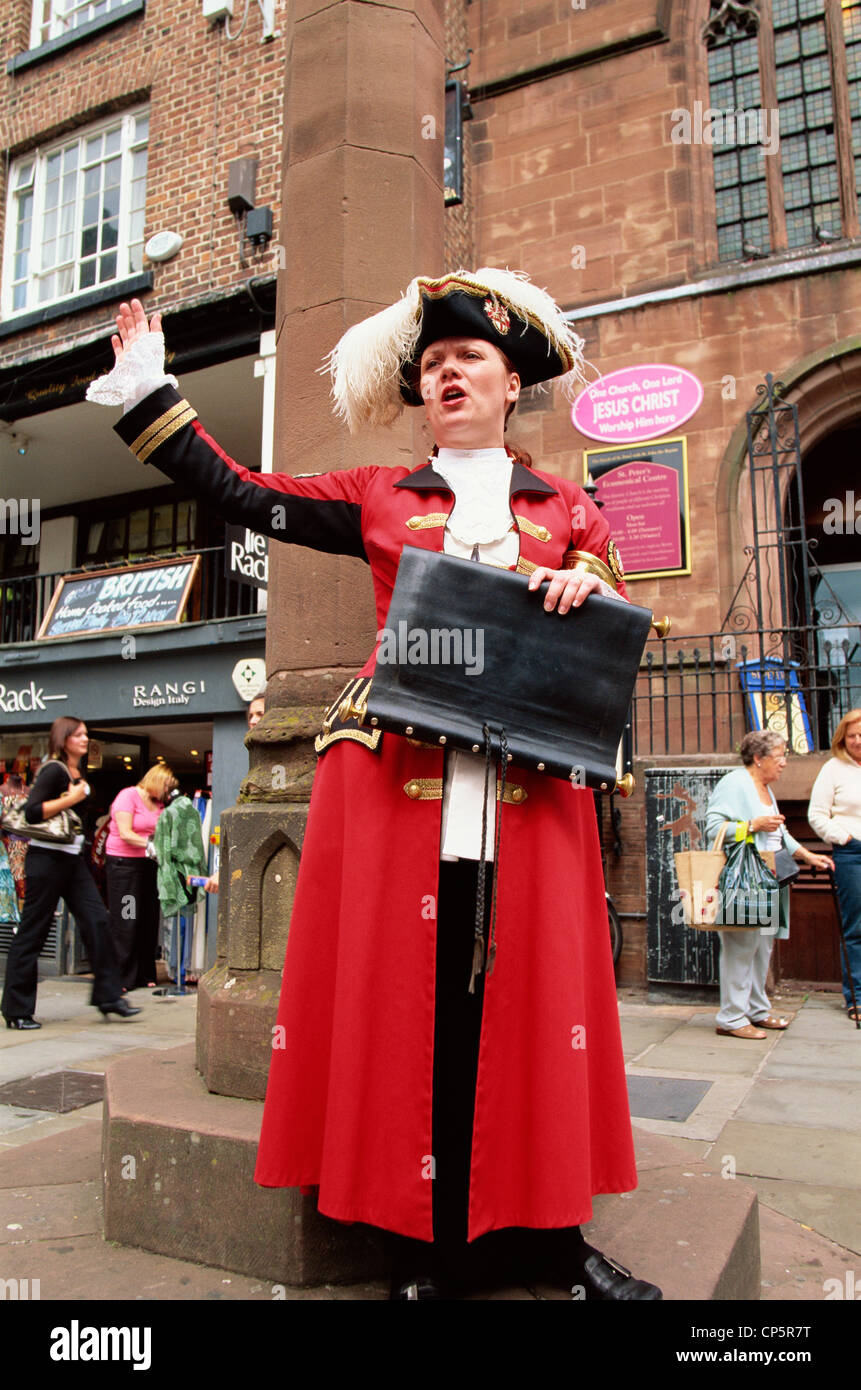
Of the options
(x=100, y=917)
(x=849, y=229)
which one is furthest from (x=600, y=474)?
(x=100, y=917)

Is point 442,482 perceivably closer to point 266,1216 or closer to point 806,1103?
point 266,1216

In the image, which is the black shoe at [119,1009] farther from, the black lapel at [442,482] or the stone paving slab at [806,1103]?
the black lapel at [442,482]

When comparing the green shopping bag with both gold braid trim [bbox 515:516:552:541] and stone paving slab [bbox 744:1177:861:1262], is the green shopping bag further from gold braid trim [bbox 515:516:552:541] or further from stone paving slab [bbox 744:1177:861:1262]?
gold braid trim [bbox 515:516:552:541]

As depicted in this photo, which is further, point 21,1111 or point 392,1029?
point 21,1111

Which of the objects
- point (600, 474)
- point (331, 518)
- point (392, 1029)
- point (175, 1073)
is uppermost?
point (600, 474)

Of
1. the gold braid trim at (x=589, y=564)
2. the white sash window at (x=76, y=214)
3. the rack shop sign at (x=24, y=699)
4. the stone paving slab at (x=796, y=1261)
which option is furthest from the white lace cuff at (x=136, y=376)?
the white sash window at (x=76, y=214)

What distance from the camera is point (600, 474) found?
10.6 m

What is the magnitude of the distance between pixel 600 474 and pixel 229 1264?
9.46 metres

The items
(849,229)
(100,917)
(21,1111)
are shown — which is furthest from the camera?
(849,229)

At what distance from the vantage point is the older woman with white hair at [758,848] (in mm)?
5984

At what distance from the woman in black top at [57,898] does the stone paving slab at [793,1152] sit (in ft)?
13.6

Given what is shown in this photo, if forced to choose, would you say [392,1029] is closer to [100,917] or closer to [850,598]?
[100,917]

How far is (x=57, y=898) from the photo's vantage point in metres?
6.39

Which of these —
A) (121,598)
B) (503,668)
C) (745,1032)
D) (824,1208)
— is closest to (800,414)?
Result: (745,1032)
